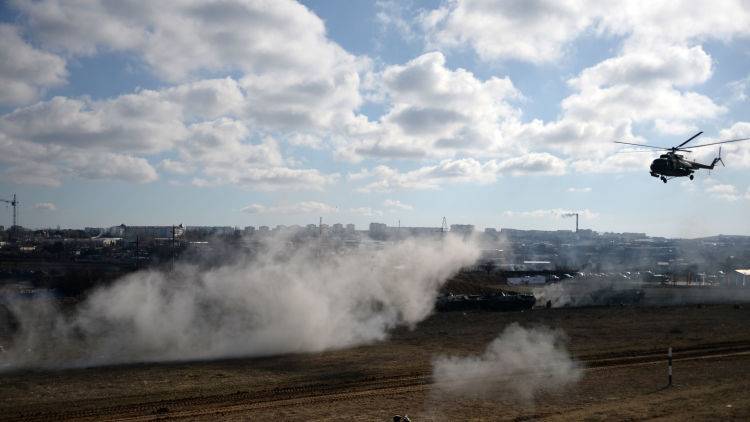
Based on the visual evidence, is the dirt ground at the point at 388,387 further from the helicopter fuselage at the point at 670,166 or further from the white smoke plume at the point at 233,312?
the helicopter fuselage at the point at 670,166

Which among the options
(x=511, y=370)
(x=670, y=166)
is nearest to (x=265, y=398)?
(x=511, y=370)

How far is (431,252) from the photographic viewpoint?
50656mm

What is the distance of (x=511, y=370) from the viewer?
24047 mm

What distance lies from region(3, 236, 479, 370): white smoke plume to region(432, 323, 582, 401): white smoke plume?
8.92 metres

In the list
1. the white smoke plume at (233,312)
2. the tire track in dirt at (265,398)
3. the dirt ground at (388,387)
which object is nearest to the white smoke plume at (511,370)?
the dirt ground at (388,387)

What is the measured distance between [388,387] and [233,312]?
17766mm

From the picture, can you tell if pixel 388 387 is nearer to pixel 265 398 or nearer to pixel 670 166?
pixel 265 398

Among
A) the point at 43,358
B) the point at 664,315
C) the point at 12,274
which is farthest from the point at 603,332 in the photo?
the point at 12,274

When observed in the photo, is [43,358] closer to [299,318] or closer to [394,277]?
[299,318]

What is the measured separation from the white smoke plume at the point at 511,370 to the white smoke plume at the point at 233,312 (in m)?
8.92

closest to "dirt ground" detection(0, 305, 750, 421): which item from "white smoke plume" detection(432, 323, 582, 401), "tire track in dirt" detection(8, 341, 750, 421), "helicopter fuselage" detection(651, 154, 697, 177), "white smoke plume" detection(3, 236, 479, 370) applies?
"tire track in dirt" detection(8, 341, 750, 421)

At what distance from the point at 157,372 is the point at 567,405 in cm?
1720

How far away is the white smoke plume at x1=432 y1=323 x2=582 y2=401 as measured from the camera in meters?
20.9

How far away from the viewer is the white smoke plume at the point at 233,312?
31.0 m
